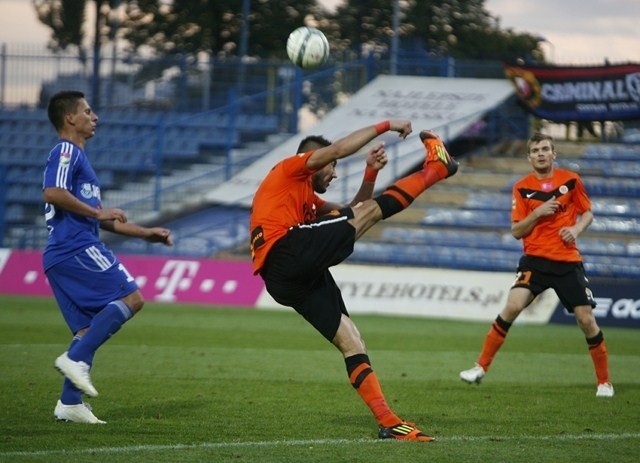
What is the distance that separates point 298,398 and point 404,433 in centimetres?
258

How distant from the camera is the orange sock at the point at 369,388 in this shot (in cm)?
882

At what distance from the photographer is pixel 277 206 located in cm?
888

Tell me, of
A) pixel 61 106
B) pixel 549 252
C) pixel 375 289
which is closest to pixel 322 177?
pixel 61 106

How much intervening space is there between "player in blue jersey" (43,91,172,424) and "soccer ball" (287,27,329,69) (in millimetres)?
Result: 2404

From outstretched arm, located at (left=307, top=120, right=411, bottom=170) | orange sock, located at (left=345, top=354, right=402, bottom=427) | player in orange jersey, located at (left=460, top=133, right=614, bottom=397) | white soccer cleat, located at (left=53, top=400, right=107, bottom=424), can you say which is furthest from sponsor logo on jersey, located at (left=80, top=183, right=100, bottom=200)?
player in orange jersey, located at (left=460, top=133, right=614, bottom=397)

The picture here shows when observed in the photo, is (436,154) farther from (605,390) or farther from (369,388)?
(605,390)

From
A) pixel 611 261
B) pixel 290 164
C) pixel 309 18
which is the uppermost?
pixel 290 164

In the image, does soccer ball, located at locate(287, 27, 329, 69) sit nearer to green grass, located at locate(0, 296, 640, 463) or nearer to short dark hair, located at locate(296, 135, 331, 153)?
short dark hair, located at locate(296, 135, 331, 153)

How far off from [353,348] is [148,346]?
24.0 ft

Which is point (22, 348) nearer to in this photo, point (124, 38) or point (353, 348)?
point (353, 348)

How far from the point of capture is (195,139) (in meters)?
32.6

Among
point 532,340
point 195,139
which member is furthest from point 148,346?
point 195,139

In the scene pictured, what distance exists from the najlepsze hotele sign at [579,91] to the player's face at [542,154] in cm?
1627

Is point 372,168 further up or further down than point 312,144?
further down
